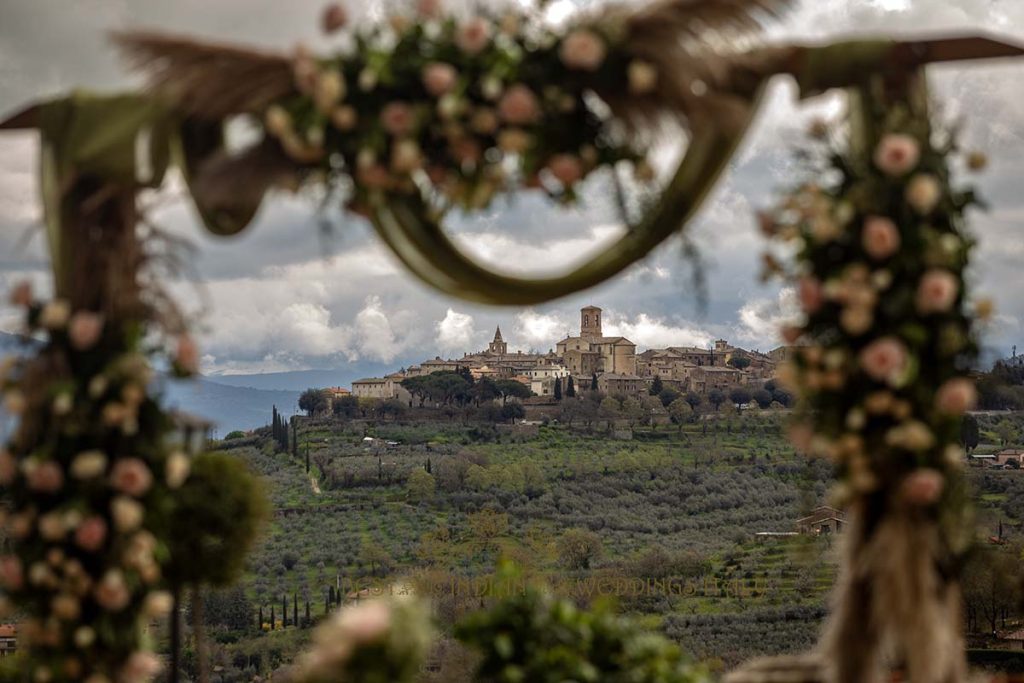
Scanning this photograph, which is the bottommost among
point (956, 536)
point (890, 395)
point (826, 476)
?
point (826, 476)

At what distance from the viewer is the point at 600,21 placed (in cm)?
256

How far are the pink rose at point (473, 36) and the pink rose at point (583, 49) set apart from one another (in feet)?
0.64

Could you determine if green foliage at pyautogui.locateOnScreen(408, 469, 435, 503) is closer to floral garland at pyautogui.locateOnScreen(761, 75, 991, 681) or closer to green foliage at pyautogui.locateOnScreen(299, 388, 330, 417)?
green foliage at pyautogui.locateOnScreen(299, 388, 330, 417)

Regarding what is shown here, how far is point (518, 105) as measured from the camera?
8.25 ft

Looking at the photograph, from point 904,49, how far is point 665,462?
3642 cm

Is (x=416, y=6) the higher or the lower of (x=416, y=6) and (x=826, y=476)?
the higher

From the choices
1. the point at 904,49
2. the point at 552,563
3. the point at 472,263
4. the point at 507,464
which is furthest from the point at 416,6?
the point at 507,464

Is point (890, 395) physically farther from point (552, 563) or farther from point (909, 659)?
point (552, 563)

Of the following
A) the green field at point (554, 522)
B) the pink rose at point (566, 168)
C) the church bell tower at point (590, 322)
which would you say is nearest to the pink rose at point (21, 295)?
the pink rose at point (566, 168)

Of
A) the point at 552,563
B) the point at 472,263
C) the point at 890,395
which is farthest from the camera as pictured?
the point at 552,563

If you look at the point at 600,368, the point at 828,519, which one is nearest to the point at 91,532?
the point at 828,519

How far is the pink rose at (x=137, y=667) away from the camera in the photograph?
2.58 meters

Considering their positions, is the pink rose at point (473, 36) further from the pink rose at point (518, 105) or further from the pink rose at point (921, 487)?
the pink rose at point (921, 487)

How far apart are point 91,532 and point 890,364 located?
185 centimetres
